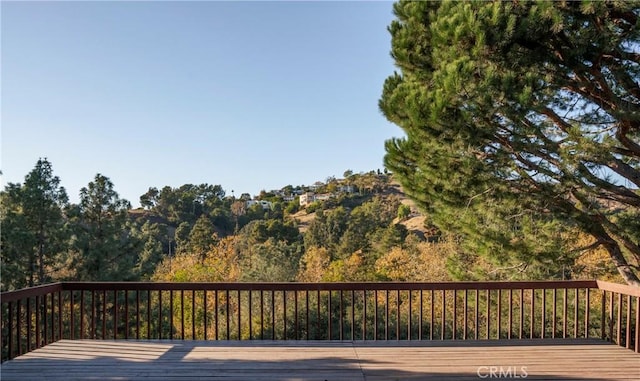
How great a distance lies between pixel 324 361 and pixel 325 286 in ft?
2.85

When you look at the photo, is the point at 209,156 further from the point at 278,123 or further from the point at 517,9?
the point at 517,9

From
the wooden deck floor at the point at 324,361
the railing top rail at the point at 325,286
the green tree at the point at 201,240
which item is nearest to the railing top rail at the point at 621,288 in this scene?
the railing top rail at the point at 325,286

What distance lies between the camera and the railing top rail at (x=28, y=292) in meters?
3.24

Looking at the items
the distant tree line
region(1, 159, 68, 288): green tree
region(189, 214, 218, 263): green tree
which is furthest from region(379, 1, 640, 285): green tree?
region(189, 214, 218, 263): green tree

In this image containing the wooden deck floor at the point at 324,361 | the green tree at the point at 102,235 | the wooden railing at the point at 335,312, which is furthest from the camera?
the green tree at the point at 102,235

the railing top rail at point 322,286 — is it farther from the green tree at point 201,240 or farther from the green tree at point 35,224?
the green tree at point 201,240

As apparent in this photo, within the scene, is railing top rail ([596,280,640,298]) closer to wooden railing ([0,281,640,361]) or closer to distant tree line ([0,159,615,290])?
wooden railing ([0,281,640,361])

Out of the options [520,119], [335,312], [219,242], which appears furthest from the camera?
[219,242]

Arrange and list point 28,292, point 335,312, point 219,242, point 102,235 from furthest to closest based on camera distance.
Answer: point 219,242 < point 102,235 < point 335,312 < point 28,292

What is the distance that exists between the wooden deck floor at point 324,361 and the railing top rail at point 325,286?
0.56 metres

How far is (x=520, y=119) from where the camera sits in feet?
14.1

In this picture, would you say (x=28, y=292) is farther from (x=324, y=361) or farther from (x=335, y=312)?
(x=335, y=312)

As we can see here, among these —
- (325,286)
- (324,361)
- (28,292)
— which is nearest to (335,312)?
(325,286)

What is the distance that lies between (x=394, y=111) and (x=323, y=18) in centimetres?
504
